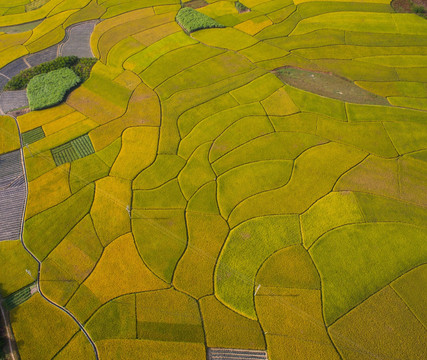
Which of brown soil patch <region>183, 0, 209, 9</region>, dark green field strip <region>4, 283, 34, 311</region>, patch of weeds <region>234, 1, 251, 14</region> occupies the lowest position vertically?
dark green field strip <region>4, 283, 34, 311</region>

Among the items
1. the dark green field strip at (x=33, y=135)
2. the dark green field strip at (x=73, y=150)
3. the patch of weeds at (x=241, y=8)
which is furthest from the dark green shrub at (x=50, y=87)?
the patch of weeds at (x=241, y=8)

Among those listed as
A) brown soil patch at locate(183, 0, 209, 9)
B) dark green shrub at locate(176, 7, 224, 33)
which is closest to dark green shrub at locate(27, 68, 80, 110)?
dark green shrub at locate(176, 7, 224, 33)

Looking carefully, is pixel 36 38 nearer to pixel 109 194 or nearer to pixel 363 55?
pixel 109 194

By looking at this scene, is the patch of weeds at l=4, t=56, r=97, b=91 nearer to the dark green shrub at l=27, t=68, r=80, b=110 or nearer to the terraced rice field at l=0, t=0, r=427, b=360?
the dark green shrub at l=27, t=68, r=80, b=110

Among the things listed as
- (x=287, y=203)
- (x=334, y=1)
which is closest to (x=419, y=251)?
(x=287, y=203)

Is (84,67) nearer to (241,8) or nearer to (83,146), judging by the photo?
(83,146)

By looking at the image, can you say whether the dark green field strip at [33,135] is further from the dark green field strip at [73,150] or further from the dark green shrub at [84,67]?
the dark green shrub at [84,67]
